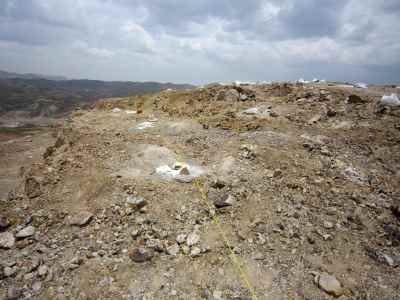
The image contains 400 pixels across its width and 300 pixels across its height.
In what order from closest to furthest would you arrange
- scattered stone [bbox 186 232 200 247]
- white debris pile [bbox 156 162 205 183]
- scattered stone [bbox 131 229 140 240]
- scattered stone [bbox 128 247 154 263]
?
scattered stone [bbox 128 247 154 263]
scattered stone [bbox 186 232 200 247]
scattered stone [bbox 131 229 140 240]
white debris pile [bbox 156 162 205 183]

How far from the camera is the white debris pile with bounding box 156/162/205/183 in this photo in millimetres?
5867

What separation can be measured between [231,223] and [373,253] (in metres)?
2.47

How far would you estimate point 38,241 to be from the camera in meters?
4.64

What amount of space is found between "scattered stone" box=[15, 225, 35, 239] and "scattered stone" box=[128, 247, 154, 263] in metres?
2.07

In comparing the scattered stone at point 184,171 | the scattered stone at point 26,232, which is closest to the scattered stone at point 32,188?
the scattered stone at point 26,232

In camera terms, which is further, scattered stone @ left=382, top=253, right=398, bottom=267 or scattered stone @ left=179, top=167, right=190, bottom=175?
scattered stone @ left=179, top=167, right=190, bottom=175

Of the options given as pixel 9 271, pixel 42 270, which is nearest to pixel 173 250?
→ pixel 42 270

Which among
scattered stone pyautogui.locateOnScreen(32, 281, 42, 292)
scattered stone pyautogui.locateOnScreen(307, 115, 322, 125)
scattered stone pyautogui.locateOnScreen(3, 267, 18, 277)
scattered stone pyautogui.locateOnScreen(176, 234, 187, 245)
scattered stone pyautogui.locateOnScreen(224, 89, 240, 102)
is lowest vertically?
scattered stone pyautogui.locateOnScreen(32, 281, 42, 292)

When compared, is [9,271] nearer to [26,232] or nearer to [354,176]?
[26,232]

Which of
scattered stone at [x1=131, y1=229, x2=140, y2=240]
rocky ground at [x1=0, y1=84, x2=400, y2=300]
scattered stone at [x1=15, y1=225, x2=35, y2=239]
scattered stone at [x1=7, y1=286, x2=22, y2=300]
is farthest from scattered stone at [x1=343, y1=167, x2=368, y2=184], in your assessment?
scattered stone at [x1=15, y1=225, x2=35, y2=239]

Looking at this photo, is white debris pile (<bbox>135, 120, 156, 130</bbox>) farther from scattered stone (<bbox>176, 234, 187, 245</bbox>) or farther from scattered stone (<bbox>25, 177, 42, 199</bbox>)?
scattered stone (<bbox>176, 234, 187, 245</bbox>)

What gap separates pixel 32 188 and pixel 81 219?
6.86 feet

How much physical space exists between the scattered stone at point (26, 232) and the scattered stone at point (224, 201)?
3538 millimetres

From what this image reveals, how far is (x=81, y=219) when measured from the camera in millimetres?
4914
